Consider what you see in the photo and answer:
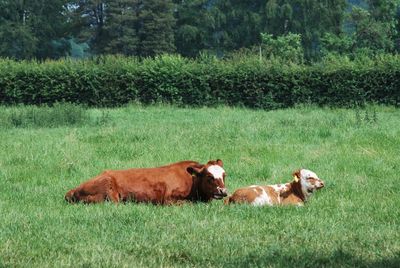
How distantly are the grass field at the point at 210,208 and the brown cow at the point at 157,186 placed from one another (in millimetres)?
325

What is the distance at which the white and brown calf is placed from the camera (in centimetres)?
879

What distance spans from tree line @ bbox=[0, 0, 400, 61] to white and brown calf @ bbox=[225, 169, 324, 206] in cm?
4664

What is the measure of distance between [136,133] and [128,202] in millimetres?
7999

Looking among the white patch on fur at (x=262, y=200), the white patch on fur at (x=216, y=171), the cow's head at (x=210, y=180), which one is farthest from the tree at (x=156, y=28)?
the white patch on fur at (x=262, y=200)

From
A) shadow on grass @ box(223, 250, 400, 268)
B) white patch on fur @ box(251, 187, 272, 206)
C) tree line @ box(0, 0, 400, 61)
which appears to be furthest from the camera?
tree line @ box(0, 0, 400, 61)

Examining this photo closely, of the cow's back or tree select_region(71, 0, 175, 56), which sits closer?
the cow's back

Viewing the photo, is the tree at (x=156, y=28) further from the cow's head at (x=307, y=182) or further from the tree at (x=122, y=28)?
the cow's head at (x=307, y=182)

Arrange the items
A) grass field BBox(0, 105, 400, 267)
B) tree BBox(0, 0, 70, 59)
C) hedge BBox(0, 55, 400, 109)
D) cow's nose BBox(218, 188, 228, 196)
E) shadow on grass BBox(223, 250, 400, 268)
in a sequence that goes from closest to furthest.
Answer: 1. shadow on grass BBox(223, 250, 400, 268)
2. grass field BBox(0, 105, 400, 267)
3. cow's nose BBox(218, 188, 228, 196)
4. hedge BBox(0, 55, 400, 109)
5. tree BBox(0, 0, 70, 59)

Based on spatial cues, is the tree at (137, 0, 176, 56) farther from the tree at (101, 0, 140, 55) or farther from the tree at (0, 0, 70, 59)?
→ the tree at (0, 0, 70, 59)

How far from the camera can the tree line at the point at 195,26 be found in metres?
59.9

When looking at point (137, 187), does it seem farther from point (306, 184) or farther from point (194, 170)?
point (306, 184)

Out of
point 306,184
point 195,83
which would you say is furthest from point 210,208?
point 195,83

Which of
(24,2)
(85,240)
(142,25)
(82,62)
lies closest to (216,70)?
(82,62)

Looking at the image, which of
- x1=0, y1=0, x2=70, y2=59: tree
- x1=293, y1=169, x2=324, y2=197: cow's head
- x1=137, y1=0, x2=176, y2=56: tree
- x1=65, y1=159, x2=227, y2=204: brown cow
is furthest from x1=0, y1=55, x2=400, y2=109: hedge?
x1=0, y1=0, x2=70, y2=59: tree
